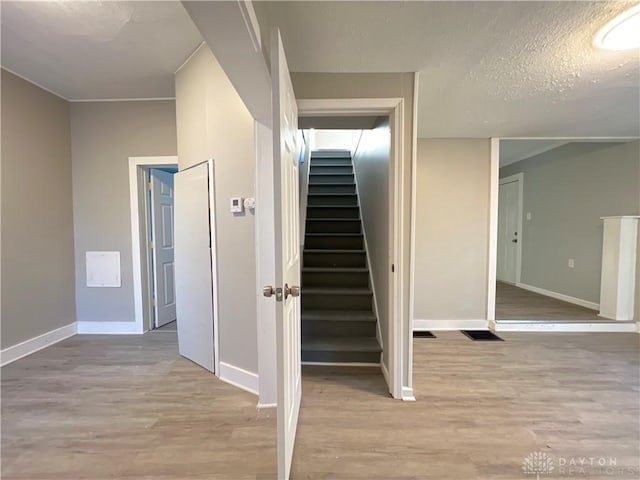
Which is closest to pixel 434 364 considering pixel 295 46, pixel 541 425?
pixel 541 425

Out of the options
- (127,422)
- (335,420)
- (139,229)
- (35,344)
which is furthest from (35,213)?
A: (335,420)

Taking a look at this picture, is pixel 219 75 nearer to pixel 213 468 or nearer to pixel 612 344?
pixel 213 468

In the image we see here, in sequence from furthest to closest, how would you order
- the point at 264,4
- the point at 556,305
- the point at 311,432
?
the point at 556,305 < the point at 311,432 < the point at 264,4

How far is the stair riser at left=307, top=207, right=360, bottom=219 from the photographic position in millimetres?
3979

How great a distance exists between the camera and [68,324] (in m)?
3.16

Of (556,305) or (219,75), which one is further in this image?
(556,305)

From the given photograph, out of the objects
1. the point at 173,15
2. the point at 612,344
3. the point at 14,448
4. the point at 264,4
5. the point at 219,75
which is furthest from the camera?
the point at 612,344

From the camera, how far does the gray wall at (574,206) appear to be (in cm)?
354

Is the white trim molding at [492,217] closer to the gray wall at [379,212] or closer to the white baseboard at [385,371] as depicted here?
the gray wall at [379,212]

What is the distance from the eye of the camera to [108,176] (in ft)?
10.5

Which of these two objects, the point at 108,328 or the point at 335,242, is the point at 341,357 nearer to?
the point at 335,242

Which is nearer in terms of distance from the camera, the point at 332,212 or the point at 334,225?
the point at 334,225

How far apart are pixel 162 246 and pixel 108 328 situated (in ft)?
3.45

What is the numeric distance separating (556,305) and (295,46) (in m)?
4.72
